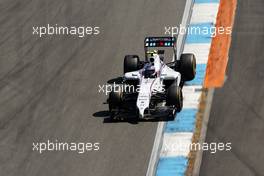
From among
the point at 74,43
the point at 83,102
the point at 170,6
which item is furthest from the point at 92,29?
the point at 83,102

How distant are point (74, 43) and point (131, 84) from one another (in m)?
4.10

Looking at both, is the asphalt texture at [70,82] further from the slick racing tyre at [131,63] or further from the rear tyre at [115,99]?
the slick racing tyre at [131,63]

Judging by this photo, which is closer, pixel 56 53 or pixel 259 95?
pixel 259 95

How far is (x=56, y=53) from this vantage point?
2212 cm

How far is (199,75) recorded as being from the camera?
19859 millimetres

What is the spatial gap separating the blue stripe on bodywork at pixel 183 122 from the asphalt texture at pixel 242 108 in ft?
1.59

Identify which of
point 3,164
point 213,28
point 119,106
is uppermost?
point 213,28

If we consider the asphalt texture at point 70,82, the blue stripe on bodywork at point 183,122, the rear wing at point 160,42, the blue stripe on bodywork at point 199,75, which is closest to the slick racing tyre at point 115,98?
the asphalt texture at point 70,82

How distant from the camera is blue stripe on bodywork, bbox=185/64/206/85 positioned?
64.0 ft

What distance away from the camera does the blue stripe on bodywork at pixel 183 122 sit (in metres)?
17.6

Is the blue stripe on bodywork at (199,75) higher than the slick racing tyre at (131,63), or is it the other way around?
the slick racing tyre at (131,63)

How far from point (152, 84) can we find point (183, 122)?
4.36 ft

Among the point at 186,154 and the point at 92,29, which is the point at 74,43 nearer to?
the point at 92,29

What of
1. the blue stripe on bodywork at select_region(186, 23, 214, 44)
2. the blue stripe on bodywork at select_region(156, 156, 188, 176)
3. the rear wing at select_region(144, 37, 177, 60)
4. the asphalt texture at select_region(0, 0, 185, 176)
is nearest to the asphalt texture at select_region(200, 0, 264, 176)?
the blue stripe on bodywork at select_region(156, 156, 188, 176)
